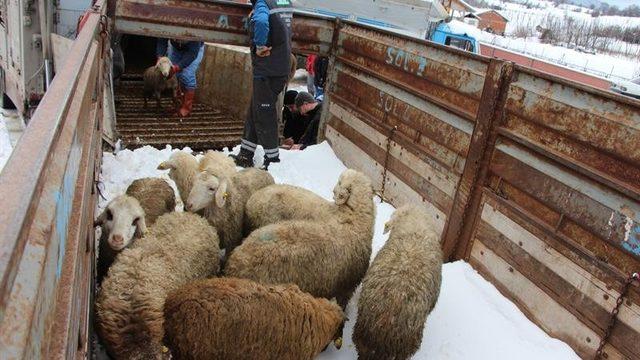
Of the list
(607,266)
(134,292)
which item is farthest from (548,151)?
(134,292)

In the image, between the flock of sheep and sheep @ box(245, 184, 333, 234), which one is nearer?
the flock of sheep

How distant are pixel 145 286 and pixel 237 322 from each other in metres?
0.52

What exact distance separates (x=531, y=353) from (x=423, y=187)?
1859 millimetres

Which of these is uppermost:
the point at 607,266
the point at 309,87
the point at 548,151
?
the point at 548,151

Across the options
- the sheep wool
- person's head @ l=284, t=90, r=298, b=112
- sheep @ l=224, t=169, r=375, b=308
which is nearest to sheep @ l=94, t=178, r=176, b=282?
the sheep wool

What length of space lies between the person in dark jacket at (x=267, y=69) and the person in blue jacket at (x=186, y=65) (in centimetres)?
230

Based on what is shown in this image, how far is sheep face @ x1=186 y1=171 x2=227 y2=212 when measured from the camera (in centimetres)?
382

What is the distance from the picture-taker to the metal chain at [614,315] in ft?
9.78

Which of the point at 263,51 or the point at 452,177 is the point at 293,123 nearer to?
the point at 263,51

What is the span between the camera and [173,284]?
2830mm

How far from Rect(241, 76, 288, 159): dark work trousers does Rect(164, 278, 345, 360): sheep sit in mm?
3532

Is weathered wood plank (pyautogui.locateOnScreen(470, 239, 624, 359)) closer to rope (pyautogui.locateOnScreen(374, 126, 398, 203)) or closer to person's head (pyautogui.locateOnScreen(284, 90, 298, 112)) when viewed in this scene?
rope (pyautogui.locateOnScreen(374, 126, 398, 203))

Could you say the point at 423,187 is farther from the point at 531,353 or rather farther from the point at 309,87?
the point at 309,87

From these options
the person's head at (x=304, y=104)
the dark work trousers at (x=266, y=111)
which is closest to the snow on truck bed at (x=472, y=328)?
the dark work trousers at (x=266, y=111)
